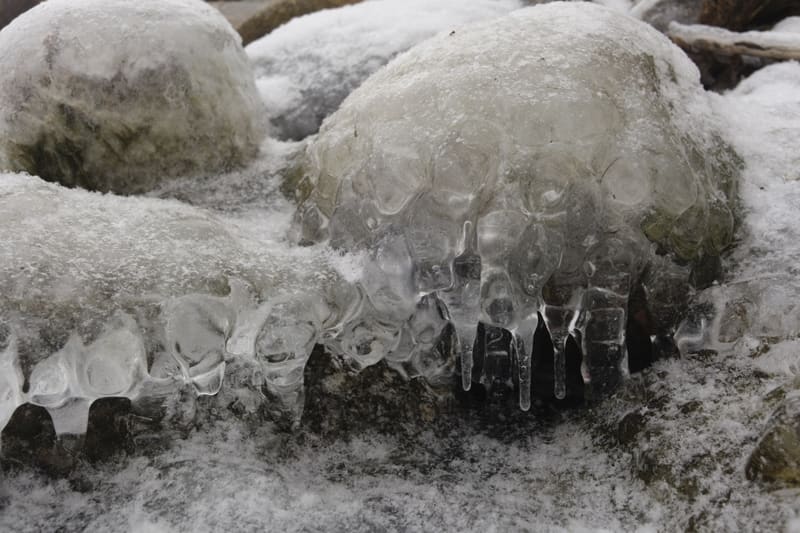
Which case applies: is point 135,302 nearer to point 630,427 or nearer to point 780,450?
point 630,427

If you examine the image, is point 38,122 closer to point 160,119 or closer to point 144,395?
point 160,119

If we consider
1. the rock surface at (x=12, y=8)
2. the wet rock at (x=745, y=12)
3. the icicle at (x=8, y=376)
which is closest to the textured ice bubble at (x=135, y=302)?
the icicle at (x=8, y=376)

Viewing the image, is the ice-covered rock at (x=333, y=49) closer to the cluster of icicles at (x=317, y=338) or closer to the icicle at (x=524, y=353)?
the cluster of icicles at (x=317, y=338)

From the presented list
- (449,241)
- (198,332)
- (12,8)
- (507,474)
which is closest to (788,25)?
(449,241)

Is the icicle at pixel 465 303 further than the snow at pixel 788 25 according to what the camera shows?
No

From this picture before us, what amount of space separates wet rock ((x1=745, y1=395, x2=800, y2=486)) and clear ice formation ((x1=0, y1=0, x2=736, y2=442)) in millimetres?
506

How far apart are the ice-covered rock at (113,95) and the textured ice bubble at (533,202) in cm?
74

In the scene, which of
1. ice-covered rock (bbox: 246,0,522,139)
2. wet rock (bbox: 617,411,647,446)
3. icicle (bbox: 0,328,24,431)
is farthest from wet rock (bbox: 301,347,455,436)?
ice-covered rock (bbox: 246,0,522,139)

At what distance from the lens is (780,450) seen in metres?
1.65

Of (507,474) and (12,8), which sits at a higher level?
(12,8)

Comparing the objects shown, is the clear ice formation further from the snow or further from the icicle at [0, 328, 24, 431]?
the snow

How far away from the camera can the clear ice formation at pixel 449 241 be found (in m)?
1.91

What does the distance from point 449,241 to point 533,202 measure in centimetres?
25

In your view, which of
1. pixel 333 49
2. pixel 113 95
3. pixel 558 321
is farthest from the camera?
pixel 333 49
